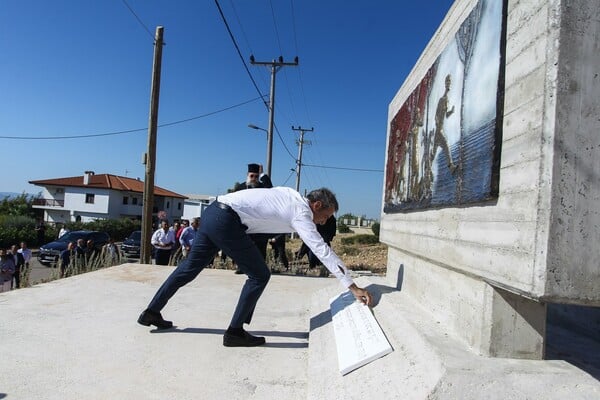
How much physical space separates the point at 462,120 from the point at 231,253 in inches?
79.0

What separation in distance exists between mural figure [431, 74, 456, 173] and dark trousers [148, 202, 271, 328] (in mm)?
1675

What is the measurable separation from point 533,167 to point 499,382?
105 cm

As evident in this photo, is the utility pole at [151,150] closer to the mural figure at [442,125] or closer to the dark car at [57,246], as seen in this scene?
the mural figure at [442,125]

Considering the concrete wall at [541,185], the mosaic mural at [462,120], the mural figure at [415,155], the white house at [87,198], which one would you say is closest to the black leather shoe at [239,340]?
the concrete wall at [541,185]

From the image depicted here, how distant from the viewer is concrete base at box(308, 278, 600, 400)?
2080mm

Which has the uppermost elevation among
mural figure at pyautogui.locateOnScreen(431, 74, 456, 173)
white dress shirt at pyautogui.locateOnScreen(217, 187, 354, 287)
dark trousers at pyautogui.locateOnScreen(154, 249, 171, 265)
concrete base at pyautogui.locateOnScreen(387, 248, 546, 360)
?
mural figure at pyautogui.locateOnScreen(431, 74, 456, 173)

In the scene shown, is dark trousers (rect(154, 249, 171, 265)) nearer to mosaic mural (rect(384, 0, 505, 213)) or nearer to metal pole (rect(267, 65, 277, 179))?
mosaic mural (rect(384, 0, 505, 213))

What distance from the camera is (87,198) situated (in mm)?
55469

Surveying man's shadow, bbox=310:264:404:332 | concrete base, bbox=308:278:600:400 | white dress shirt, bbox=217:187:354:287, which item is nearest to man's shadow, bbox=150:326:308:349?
man's shadow, bbox=310:264:404:332

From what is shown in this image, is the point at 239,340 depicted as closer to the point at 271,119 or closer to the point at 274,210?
the point at 274,210

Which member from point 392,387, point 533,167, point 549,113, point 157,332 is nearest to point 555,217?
point 533,167

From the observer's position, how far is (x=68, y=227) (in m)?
35.7

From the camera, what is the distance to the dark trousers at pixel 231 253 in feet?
11.6

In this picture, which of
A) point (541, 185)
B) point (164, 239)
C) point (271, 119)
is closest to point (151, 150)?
point (164, 239)
